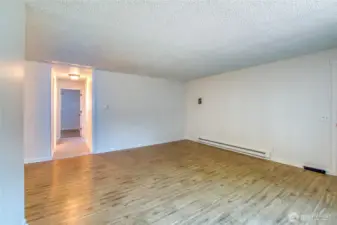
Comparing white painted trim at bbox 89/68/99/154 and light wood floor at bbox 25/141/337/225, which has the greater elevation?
white painted trim at bbox 89/68/99/154

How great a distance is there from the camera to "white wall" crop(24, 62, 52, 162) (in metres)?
4.01

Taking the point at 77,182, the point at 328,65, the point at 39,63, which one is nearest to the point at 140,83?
the point at 39,63

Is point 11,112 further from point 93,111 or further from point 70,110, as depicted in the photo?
point 70,110

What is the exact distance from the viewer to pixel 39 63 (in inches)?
161

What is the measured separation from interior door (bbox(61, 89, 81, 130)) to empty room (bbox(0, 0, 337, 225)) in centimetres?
462

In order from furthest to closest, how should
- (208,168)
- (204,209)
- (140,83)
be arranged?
(140,83), (208,168), (204,209)

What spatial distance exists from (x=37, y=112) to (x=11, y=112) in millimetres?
3107

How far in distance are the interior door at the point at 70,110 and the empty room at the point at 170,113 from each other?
4.62 metres

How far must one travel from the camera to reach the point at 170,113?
6.40m

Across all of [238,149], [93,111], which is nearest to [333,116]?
[238,149]

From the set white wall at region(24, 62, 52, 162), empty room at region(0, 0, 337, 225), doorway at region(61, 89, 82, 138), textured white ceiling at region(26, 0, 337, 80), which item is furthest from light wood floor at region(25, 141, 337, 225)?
doorway at region(61, 89, 82, 138)

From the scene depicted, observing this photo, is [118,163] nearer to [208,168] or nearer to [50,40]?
[208,168]

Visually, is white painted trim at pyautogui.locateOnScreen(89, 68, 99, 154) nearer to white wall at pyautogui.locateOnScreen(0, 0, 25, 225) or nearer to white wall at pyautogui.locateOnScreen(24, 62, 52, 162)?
white wall at pyautogui.locateOnScreen(24, 62, 52, 162)

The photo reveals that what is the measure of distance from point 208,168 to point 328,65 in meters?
2.91
